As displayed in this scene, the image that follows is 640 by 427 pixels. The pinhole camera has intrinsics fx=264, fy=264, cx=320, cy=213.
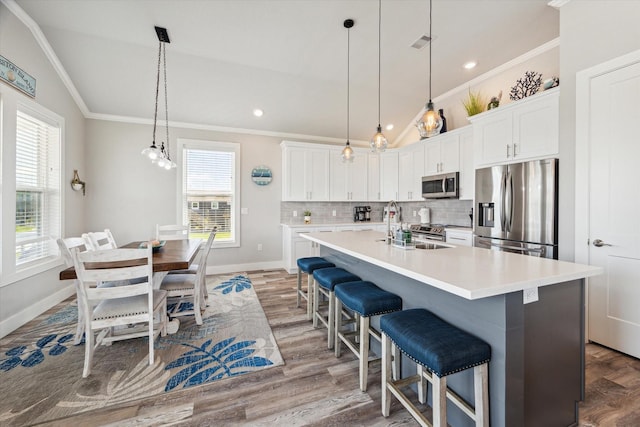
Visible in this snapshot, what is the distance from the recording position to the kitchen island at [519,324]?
1.26 m

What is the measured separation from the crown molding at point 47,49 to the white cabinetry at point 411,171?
5458 millimetres

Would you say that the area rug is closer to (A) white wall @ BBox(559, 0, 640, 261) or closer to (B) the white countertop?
(B) the white countertop

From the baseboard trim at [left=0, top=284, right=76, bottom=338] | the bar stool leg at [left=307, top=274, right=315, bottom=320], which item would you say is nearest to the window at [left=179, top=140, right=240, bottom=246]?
the baseboard trim at [left=0, top=284, right=76, bottom=338]

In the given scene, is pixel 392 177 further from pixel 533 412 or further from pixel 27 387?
pixel 27 387

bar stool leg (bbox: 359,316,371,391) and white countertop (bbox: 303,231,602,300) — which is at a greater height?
white countertop (bbox: 303,231,602,300)

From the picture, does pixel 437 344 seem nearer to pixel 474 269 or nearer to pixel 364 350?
pixel 474 269

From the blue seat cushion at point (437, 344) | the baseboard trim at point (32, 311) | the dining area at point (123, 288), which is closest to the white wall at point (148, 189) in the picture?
the baseboard trim at point (32, 311)

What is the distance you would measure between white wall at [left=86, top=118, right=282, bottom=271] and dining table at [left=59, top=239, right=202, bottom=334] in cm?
140

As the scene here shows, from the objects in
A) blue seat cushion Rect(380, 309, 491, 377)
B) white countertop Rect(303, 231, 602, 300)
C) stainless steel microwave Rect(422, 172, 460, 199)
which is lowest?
blue seat cushion Rect(380, 309, 491, 377)

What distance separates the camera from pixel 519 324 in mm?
1281

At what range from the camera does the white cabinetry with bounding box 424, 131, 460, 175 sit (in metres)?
4.22

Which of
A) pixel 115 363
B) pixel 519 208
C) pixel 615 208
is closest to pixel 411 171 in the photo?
pixel 519 208

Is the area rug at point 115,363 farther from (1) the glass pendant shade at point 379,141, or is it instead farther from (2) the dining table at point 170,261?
(1) the glass pendant shade at point 379,141

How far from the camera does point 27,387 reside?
1.90m
